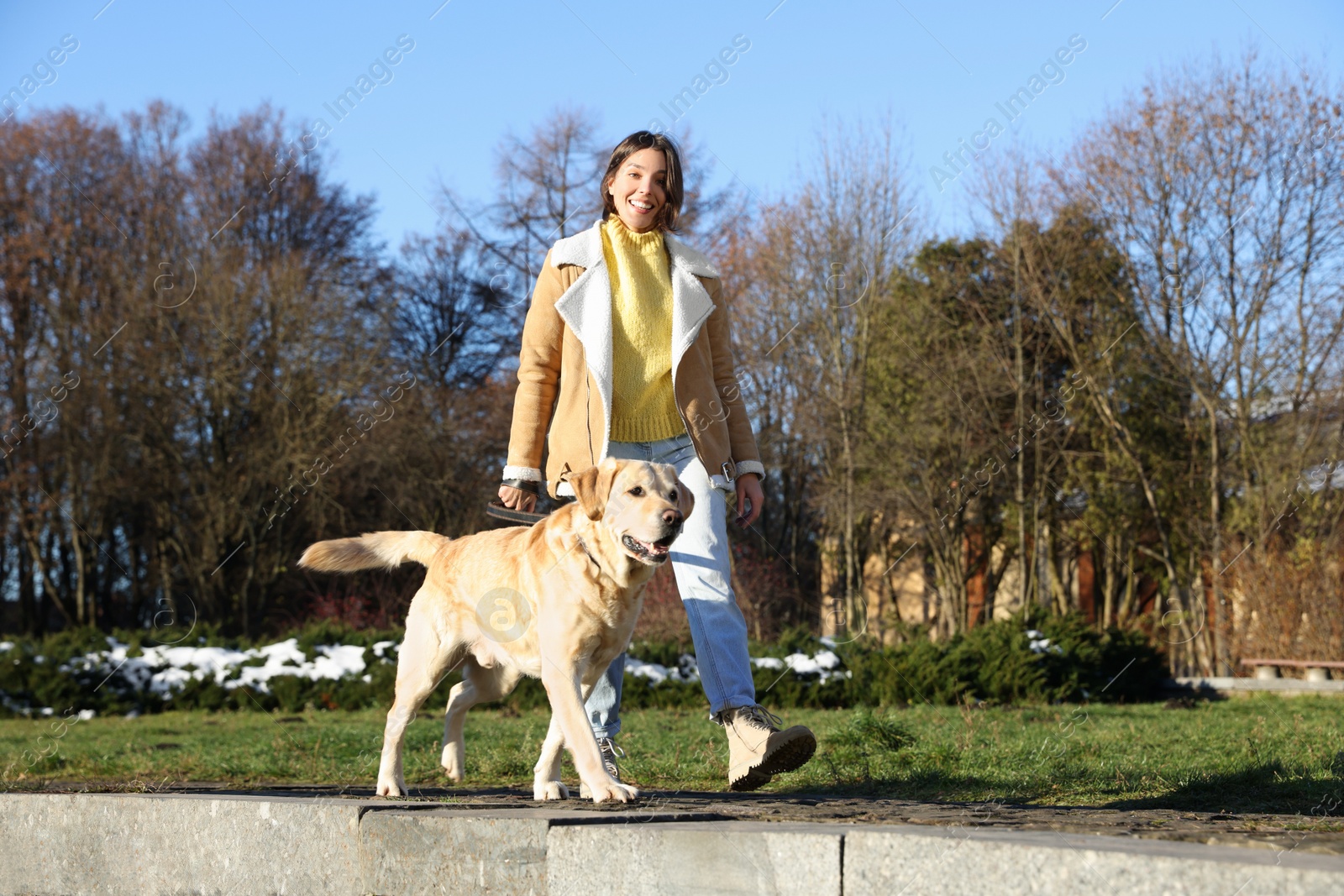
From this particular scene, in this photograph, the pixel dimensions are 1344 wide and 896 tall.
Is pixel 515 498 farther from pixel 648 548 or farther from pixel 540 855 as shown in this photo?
pixel 540 855

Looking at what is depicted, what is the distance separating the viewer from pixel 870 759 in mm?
5652

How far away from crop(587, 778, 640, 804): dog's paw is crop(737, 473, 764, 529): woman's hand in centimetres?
168

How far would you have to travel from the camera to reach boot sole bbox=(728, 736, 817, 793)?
175 inches

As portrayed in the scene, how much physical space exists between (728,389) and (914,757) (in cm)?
190

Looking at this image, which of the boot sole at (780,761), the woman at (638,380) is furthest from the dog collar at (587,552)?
the boot sole at (780,761)

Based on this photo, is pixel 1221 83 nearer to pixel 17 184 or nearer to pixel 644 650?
pixel 644 650

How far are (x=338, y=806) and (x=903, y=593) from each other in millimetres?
26236

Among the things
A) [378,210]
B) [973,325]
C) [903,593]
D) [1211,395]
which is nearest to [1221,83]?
[1211,395]

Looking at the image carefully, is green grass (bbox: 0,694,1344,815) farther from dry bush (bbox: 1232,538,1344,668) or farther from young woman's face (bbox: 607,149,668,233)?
dry bush (bbox: 1232,538,1344,668)

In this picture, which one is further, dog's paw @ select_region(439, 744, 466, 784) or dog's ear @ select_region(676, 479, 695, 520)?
dog's paw @ select_region(439, 744, 466, 784)

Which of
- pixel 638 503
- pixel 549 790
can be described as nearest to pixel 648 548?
pixel 638 503

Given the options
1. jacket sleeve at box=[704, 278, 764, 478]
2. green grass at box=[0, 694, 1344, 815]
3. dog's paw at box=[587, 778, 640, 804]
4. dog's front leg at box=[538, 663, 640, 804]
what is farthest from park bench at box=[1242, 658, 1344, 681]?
dog's paw at box=[587, 778, 640, 804]

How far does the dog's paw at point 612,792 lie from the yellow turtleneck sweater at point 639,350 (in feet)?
5.46

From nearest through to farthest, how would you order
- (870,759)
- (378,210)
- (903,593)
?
(870,759)
(903,593)
(378,210)
